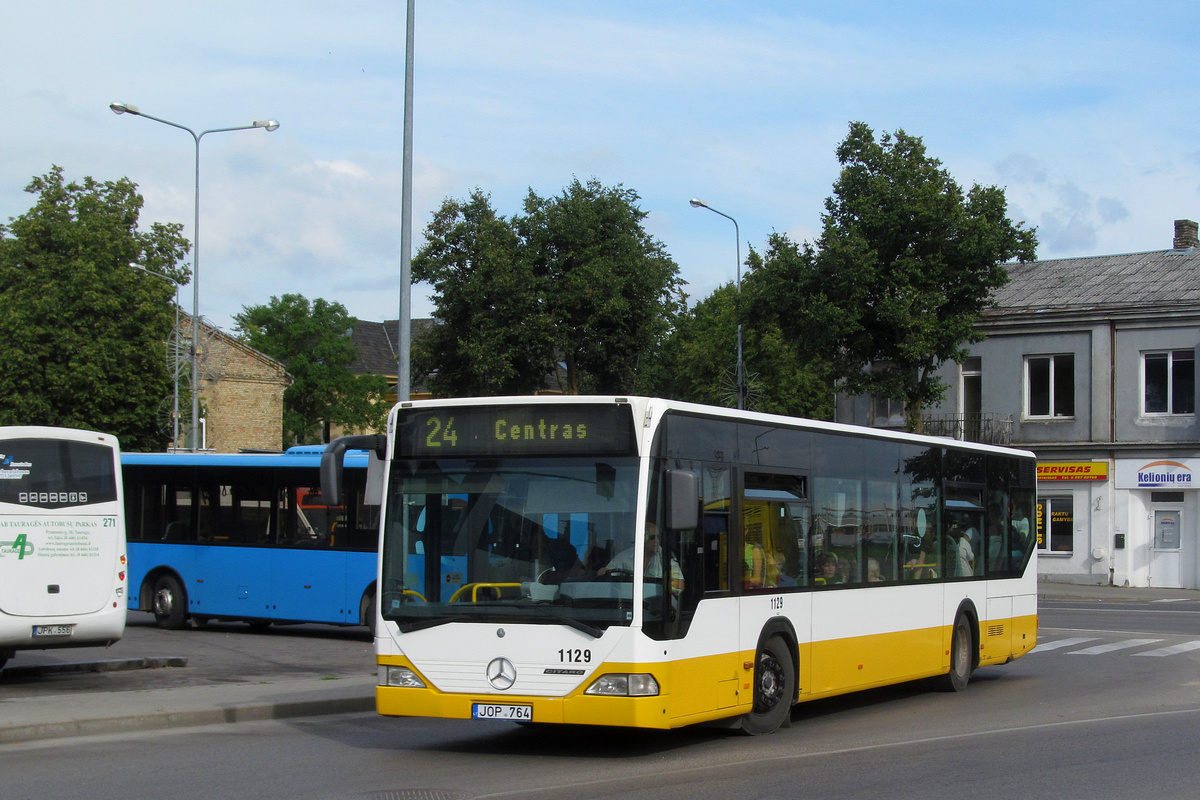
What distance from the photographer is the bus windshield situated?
892 centimetres

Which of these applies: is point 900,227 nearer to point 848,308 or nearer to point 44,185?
point 848,308

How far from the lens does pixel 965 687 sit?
1476 cm

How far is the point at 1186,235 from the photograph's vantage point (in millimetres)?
44844

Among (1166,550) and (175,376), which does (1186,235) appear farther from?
(175,376)

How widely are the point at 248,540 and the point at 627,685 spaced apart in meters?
12.4

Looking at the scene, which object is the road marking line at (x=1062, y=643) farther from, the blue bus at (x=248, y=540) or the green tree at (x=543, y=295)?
the green tree at (x=543, y=295)

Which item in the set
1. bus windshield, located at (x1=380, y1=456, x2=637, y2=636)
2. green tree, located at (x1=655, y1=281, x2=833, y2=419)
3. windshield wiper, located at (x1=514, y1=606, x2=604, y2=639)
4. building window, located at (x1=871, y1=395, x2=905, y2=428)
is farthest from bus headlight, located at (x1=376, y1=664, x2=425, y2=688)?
building window, located at (x1=871, y1=395, x2=905, y2=428)

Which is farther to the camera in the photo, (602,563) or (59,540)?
(59,540)

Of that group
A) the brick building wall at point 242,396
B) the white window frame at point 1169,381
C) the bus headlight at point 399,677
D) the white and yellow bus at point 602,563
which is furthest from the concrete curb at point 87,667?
the brick building wall at point 242,396

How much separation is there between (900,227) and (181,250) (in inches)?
1185

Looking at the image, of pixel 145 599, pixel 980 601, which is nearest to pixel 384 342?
pixel 145 599

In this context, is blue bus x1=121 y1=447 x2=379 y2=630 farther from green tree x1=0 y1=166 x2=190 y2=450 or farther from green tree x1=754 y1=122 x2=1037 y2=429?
green tree x1=0 y1=166 x2=190 y2=450

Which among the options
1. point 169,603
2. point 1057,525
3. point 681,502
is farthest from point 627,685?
point 1057,525

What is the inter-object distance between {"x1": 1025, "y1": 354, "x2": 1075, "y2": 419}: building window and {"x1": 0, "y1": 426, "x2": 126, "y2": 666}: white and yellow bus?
32.3 metres
